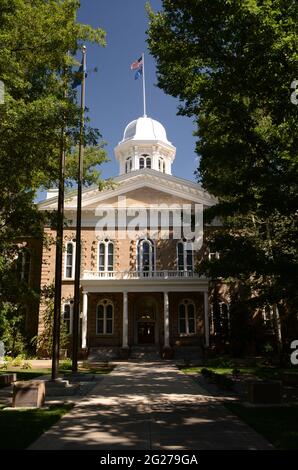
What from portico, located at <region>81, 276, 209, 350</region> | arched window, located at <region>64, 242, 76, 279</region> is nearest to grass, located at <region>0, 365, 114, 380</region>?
portico, located at <region>81, 276, 209, 350</region>

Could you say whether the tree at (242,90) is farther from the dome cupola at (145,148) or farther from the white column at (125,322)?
the dome cupola at (145,148)

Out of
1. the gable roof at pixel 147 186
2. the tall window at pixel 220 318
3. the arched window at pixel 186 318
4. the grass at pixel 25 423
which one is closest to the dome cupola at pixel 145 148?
the gable roof at pixel 147 186

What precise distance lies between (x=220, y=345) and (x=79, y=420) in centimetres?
2312

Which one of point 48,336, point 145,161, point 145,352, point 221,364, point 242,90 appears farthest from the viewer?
point 145,161

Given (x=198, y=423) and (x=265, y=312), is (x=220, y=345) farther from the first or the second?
(x=198, y=423)

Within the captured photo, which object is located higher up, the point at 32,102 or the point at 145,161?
the point at 145,161

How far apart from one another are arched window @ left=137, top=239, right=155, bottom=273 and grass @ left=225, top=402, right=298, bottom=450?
71.4ft

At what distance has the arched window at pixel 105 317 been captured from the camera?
106ft

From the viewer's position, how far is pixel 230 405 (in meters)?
11.5

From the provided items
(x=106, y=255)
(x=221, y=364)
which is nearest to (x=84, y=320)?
(x=106, y=255)

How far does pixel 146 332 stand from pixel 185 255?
6750 millimetres

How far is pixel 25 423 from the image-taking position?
912cm

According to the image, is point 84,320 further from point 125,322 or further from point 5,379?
point 5,379

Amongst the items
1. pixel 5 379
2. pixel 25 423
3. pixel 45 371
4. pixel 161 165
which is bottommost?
pixel 45 371
